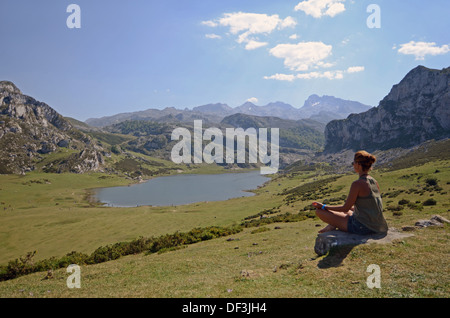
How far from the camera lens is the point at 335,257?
11.7 m

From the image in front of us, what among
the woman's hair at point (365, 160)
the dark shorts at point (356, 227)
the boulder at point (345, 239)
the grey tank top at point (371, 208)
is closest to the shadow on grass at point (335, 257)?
the boulder at point (345, 239)

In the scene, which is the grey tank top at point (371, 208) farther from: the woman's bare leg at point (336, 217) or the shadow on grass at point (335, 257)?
the shadow on grass at point (335, 257)

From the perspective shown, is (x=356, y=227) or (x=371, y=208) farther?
(x=356, y=227)

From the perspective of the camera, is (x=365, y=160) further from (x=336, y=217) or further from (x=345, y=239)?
(x=345, y=239)

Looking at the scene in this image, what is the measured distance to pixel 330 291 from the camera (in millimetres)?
9031

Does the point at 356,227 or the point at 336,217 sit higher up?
the point at 336,217

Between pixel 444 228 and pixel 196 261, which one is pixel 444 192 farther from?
pixel 196 261

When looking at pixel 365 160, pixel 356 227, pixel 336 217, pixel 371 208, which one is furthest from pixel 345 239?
pixel 365 160

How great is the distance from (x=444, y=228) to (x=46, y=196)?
186m

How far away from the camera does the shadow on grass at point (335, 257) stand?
1129cm

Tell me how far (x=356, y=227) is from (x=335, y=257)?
2054mm

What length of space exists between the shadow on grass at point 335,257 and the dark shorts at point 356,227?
1098mm
